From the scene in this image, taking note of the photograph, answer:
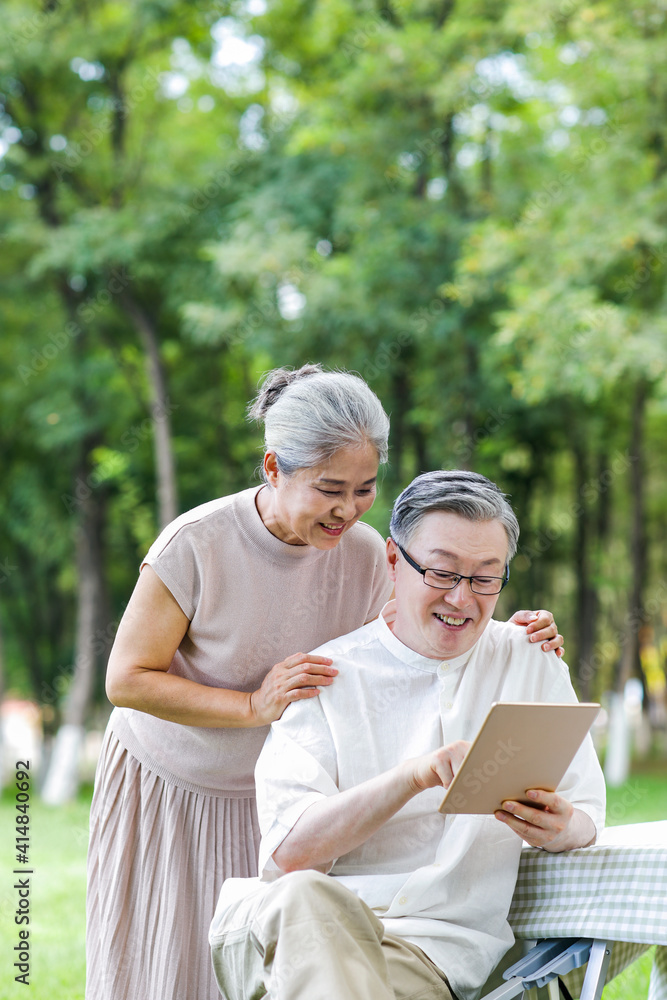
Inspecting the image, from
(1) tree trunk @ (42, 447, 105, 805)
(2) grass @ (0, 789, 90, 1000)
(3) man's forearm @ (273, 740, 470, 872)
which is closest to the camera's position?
(3) man's forearm @ (273, 740, 470, 872)

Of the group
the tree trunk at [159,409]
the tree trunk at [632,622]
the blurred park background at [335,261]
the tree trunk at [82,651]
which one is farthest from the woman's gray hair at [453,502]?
the tree trunk at [82,651]

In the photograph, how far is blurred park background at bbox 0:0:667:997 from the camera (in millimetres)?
10969

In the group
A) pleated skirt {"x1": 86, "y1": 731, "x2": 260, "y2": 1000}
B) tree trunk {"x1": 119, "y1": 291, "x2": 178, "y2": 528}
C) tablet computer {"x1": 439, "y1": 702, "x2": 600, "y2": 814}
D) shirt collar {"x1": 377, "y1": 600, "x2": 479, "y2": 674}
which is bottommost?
pleated skirt {"x1": 86, "y1": 731, "x2": 260, "y2": 1000}

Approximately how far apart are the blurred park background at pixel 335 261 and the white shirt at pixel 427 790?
22.7ft

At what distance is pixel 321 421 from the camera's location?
7.47ft

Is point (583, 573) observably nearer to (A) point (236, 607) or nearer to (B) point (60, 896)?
(B) point (60, 896)

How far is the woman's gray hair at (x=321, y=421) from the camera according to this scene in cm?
228

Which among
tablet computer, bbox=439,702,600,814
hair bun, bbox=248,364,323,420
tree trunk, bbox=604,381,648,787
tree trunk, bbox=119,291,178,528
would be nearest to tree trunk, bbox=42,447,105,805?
tree trunk, bbox=119,291,178,528

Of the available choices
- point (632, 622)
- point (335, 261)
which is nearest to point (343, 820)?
point (335, 261)

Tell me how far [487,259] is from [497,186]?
96.6 inches

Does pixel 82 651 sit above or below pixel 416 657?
below

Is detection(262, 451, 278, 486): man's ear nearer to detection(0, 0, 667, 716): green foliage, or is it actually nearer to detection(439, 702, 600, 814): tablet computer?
detection(439, 702, 600, 814): tablet computer

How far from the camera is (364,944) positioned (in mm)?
1804

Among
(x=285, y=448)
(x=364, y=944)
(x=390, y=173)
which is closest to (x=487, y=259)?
(x=390, y=173)
